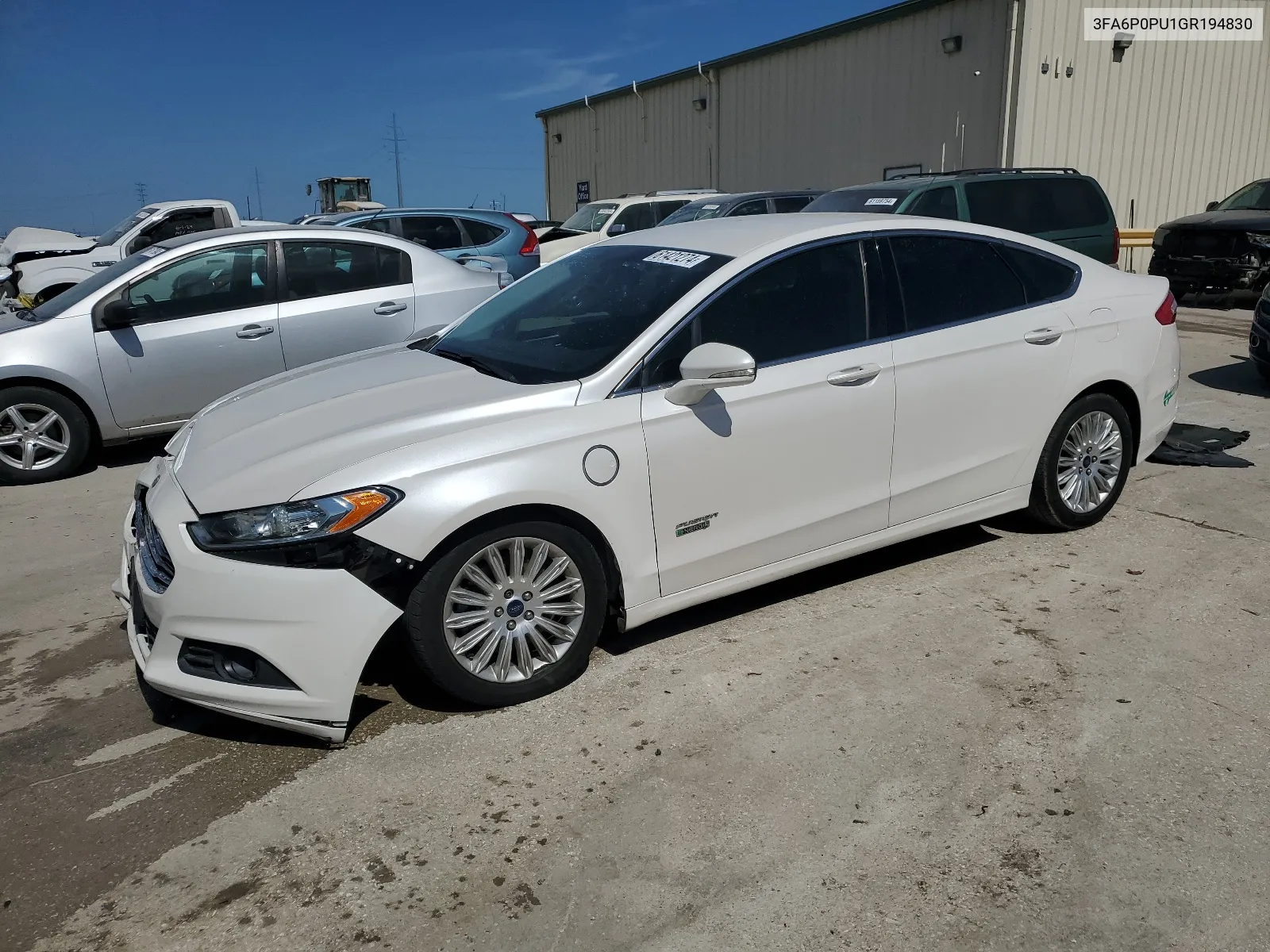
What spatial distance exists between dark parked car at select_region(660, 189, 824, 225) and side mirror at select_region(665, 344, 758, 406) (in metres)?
11.0

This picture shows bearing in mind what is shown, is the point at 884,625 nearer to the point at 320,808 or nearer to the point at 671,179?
the point at 320,808

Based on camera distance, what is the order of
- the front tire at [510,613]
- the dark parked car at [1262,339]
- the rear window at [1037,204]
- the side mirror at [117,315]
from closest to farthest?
the front tire at [510,613] < the side mirror at [117,315] < the dark parked car at [1262,339] < the rear window at [1037,204]

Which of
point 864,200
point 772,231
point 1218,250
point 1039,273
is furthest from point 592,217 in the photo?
point 772,231

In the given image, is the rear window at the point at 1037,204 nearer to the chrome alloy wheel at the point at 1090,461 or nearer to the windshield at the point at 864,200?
the windshield at the point at 864,200

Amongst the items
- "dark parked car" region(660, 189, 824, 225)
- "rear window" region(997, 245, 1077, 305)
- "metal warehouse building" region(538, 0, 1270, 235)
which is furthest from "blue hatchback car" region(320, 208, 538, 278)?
"metal warehouse building" region(538, 0, 1270, 235)

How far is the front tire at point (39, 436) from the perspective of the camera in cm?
690

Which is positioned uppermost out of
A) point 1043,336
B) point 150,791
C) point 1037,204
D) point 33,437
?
point 1037,204

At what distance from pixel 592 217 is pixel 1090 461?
1375 centimetres

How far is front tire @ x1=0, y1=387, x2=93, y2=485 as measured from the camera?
690 centimetres

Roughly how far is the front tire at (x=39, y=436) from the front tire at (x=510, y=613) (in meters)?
4.86

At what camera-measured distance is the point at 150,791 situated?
323 cm

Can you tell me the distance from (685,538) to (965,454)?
1.50 metres

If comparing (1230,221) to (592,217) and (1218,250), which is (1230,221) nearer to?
(1218,250)

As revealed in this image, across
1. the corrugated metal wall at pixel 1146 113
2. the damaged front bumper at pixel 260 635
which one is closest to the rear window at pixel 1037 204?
the corrugated metal wall at pixel 1146 113
